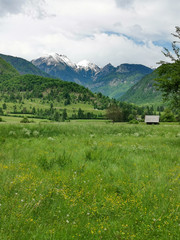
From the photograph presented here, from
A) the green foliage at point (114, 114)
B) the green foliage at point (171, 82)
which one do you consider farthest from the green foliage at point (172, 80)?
the green foliage at point (114, 114)

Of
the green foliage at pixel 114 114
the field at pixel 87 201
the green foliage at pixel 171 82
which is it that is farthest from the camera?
the green foliage at pixel 114 114

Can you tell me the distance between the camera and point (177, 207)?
15.2 feet

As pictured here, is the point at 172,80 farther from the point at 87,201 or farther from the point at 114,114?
the point at 114,114

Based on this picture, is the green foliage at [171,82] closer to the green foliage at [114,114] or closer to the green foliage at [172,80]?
the green foliage at [172,80]

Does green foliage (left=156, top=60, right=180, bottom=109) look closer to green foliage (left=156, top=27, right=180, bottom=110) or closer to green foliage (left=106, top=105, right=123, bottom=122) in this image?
green foliage (left=156, top=27, right=180, bottom=110)

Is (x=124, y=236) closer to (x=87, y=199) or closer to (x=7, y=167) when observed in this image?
(x=87, y=199)

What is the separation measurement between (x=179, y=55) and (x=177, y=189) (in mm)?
14680

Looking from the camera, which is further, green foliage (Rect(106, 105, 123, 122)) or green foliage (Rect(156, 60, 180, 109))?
green foliage (Rect(106, 105, 123, 122))

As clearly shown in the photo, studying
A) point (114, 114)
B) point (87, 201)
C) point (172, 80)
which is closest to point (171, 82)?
point (172, 80)

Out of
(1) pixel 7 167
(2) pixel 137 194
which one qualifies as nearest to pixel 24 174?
(1) pixel 7 167

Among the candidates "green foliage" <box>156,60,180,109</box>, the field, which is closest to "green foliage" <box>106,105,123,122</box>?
"green foliage" <box>156,60,180,109</box>

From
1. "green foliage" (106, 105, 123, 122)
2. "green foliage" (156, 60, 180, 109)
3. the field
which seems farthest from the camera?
"green foliage" (106, 105, 123, 122)

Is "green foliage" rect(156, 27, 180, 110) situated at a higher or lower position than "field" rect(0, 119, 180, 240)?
higher

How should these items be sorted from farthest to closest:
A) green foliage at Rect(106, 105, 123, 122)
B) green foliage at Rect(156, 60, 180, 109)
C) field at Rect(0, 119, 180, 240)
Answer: green foliage at Rect(106, 105, 123, 122), green foliage at Rect(156, 60, 180, 109), field at Rect(0, 119, 180, 240)
